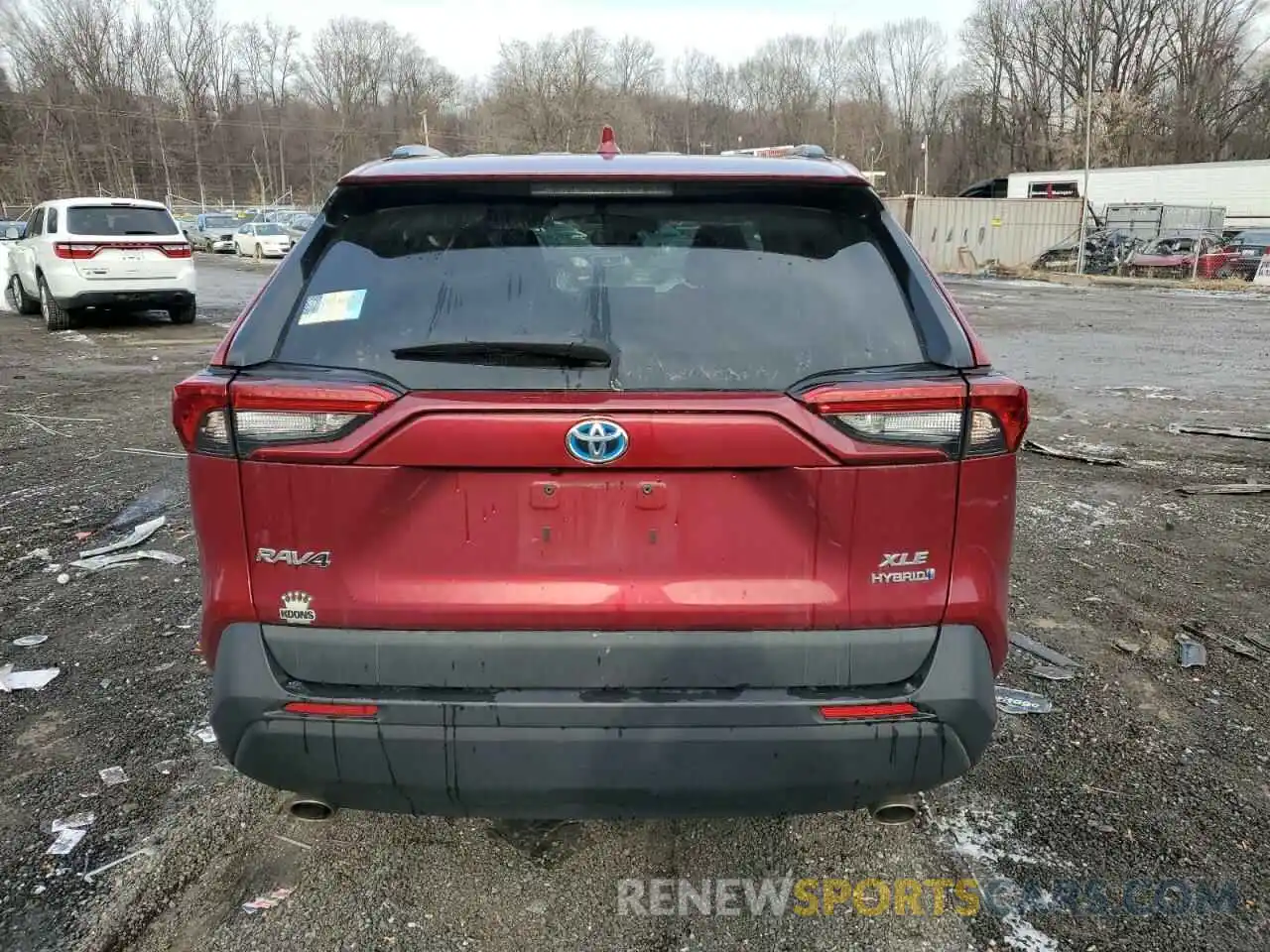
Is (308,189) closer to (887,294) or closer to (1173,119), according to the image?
(1173,119)

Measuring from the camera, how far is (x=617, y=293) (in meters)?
2.13

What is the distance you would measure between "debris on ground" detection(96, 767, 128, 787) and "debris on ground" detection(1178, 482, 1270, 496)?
20.8 ft

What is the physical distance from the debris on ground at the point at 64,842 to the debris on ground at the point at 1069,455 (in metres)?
6.65

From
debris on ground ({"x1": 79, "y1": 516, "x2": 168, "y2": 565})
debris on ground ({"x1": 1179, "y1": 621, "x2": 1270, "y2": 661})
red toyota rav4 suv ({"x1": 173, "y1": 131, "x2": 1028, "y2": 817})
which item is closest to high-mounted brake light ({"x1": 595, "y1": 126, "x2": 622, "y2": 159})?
red toyota rav4 suv ({"x1": 173, "y1": 131, "x2": 1028, "y2": 817})

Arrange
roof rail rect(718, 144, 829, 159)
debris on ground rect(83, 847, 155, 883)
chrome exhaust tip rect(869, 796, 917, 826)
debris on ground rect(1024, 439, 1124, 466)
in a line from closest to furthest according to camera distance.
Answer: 1. chrome exhaust tip rect(869, 796, 917, 826)
2. debris on ground rect(83, 847, 155, 883)
3. roof rail rect(718, 144, 829, 159)
4. debris on ground rect(1024, 439, 1124, 466)

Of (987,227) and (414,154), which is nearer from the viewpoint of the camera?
(414,154)

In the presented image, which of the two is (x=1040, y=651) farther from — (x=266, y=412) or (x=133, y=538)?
(x=133, y=538)

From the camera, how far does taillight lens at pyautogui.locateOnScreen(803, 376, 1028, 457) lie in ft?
6.52

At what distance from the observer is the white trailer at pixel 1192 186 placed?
46438 mm

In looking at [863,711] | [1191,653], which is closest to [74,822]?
[863,711]

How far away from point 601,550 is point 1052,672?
2572mm

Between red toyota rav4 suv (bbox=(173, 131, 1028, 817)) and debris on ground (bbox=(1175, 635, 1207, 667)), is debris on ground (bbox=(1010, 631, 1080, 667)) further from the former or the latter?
red toyota rav4 suv (bbox=(173, 131, 1028, 817))

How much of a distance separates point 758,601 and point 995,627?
22.7 inches

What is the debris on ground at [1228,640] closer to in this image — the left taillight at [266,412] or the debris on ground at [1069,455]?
the debris on ground at [1069,455]
